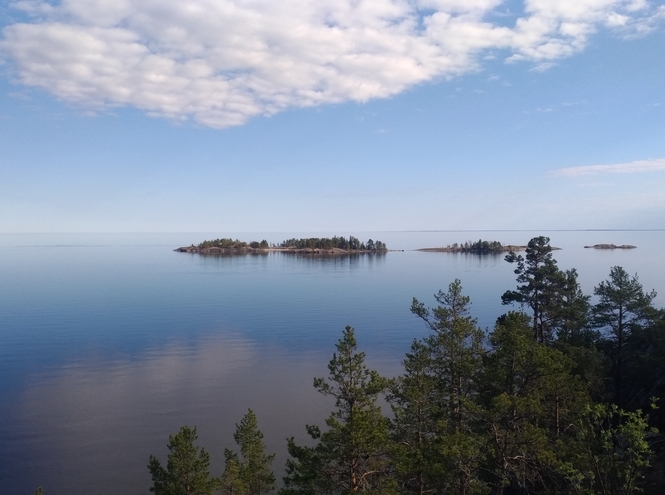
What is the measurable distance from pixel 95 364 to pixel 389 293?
61.3m

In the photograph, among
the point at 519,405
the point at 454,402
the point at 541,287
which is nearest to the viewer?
the point at 519,405

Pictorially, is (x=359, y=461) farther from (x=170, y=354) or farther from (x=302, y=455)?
(x=170, y=354)

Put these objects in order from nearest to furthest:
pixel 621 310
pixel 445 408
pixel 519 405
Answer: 1. pixel 519 405
2. pixel 445 408
3. pixel 621 310

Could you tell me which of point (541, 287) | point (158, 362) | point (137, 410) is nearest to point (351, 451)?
point (541, 287)

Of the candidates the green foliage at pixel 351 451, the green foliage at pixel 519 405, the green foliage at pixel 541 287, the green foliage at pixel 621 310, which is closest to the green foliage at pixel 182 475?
the green foliage at pixel 351 451

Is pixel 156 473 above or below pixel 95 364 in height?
above

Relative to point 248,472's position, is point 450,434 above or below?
above

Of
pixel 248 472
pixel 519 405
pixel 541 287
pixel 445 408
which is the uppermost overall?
pixel 541 287

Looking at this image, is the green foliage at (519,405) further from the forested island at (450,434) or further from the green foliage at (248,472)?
the green foliage at (248,472)

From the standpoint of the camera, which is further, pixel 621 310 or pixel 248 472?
pixel 621 310

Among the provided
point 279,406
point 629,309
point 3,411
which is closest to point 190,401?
point 279,406

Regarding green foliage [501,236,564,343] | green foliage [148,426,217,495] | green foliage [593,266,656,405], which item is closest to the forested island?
green foliage [148,426,217,495]

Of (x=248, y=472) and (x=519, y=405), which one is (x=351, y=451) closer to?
(x=519, y=405)

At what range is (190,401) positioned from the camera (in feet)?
125
